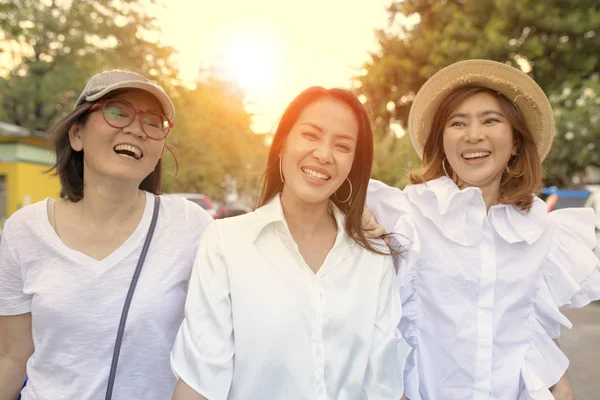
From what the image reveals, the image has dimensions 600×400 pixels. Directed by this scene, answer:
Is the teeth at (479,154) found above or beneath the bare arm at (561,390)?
above

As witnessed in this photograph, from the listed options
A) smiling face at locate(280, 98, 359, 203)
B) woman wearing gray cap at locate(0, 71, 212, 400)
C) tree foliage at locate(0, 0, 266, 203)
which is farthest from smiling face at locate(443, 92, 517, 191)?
tree foliage at locate(0, 0, 266, 203)

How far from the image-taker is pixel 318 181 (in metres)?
2.24

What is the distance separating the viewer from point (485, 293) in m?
2.41

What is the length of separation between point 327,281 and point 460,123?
3.57 feet

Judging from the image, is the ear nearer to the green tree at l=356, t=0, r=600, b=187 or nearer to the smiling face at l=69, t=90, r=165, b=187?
the smiling face at l=69, t=90, r=165, b=187

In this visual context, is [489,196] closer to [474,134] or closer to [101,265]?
[474,134]

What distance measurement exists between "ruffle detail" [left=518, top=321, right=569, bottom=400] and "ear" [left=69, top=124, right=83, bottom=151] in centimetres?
204

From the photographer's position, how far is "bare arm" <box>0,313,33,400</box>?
2344 millimetres

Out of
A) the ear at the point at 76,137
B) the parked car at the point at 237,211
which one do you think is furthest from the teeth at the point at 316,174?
the ear at the point at 76,137

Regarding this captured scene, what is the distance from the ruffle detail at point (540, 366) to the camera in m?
2.35

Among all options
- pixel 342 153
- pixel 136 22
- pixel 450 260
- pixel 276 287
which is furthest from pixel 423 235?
pixel 136 22

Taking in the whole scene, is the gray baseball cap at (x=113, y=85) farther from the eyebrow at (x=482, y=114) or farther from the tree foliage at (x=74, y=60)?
the tree foliage at (x=74, y=60)

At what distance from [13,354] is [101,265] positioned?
559 mm

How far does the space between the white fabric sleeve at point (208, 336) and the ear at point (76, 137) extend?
0.82 meters
